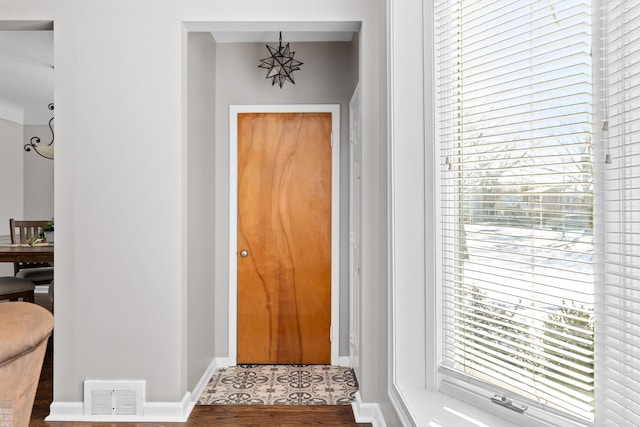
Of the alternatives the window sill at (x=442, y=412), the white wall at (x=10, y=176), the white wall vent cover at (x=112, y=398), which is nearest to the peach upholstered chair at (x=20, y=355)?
the window sill at (x=442, y=412)

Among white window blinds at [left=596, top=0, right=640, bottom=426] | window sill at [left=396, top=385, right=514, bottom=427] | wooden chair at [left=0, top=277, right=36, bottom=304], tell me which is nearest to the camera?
white window blinds at [left=596, top=0, right=640, bottom=426]

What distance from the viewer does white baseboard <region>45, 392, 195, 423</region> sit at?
7.70ft

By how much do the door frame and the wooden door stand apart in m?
0.03

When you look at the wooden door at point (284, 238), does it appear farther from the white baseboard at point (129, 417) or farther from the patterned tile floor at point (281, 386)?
the white baseboard at point (129, 417)

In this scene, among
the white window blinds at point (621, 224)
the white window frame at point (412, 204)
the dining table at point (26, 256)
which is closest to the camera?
the white window blinds at point (621, 224)

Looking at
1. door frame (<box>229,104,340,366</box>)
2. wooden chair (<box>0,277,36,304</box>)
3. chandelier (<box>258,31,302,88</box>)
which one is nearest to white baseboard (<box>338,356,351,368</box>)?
door frame (<box>229,104,340,366</box>)

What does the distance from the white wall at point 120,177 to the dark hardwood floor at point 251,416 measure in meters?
0.14

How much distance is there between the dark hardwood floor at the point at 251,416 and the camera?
235 cm

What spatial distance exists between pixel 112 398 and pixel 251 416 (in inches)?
30.5

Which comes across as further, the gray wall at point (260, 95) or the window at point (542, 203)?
the gray wall at point (260, 95)

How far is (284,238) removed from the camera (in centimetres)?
343

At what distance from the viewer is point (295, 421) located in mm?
2410

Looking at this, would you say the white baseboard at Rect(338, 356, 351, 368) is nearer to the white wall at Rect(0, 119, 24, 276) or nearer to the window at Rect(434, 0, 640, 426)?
the window at Rect(434, 0, 640, 426)

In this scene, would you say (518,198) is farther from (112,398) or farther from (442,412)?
(112,398)
